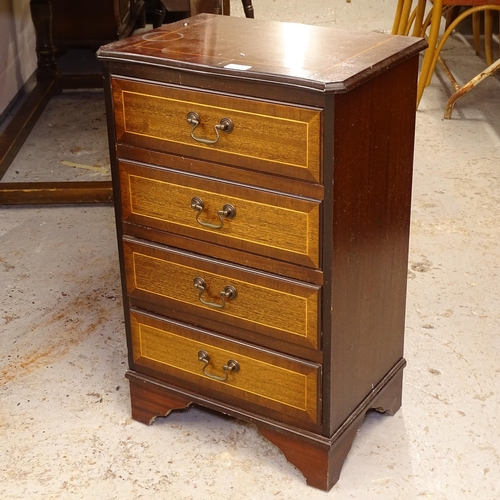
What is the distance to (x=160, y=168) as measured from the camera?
6.05ft

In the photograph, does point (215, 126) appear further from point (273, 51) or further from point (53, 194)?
point (53, 194)

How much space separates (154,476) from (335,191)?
77 cm

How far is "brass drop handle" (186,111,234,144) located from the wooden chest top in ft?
0.30

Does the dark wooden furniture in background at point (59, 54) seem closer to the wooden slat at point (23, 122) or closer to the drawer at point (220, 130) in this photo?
the wooden slat at point (23, 122)

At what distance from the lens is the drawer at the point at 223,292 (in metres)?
1.78

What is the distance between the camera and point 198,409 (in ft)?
7.17

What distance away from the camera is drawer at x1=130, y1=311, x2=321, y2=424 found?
185 cm

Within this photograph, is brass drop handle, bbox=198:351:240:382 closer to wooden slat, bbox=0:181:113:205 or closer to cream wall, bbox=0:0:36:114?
wooden slat, bbox=0:181:113:205

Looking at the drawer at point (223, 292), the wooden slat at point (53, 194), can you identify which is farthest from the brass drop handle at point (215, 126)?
the wooden slat at point (53, 194)

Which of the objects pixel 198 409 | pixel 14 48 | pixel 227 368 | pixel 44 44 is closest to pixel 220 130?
pixel 227 368

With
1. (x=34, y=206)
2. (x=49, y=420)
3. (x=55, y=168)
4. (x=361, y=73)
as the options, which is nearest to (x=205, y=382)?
(x=49, y=420)

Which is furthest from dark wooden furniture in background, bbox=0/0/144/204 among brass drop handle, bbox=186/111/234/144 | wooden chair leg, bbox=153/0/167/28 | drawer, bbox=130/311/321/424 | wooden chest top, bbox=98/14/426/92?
brass drop handle, bbox=186/111/234/144

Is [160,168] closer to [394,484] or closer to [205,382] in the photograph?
[205,382]

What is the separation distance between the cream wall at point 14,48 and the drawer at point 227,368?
2.48 metres
